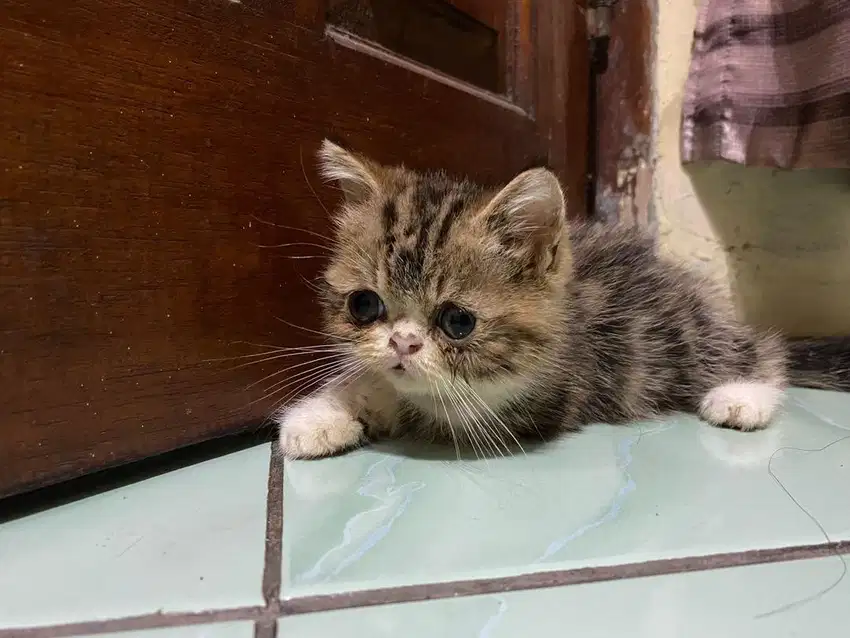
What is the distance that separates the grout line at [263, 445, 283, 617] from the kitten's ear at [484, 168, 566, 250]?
57 centimetres

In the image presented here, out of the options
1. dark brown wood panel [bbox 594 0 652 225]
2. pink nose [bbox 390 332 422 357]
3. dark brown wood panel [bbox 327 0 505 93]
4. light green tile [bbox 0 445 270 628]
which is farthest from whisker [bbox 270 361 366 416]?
dark brown wood panel [bbox 594 0 652 225]

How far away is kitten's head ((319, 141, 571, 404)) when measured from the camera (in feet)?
3.62

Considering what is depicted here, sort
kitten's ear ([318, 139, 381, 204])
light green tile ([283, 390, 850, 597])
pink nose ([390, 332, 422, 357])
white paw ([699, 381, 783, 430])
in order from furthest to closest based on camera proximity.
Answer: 1. white paw ([699, 381, 783, 430])
2. kitten's ear ([318, 139, 381, 204])
3. pink nose ([390, 332, 422, 357])
4. light green tile ([283, 390, 850, 597])

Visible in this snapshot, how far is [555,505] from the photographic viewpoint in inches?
37.5

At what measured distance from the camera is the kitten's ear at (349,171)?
1.19 m

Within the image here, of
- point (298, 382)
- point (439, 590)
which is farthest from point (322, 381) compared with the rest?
point (439, 590)

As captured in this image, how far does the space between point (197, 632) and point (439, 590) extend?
0.87 ft

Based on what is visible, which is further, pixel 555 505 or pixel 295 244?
pixel 295 244

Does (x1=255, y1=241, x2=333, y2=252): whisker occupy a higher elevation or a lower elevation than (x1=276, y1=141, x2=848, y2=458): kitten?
higher

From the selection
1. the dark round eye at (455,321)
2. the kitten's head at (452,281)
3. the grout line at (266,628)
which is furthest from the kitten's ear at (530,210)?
the grout line at (266,628)

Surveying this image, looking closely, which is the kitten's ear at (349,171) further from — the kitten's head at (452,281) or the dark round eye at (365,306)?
the dark round eye at (365,306)

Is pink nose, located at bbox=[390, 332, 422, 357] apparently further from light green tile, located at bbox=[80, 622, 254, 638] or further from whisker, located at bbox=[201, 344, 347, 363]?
light green tile, located at bbox=[80, 622, 254, 638]

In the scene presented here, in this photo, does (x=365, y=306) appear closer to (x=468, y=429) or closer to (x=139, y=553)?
(x=468, y=429)

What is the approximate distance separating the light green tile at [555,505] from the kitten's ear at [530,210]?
0.41 meters
